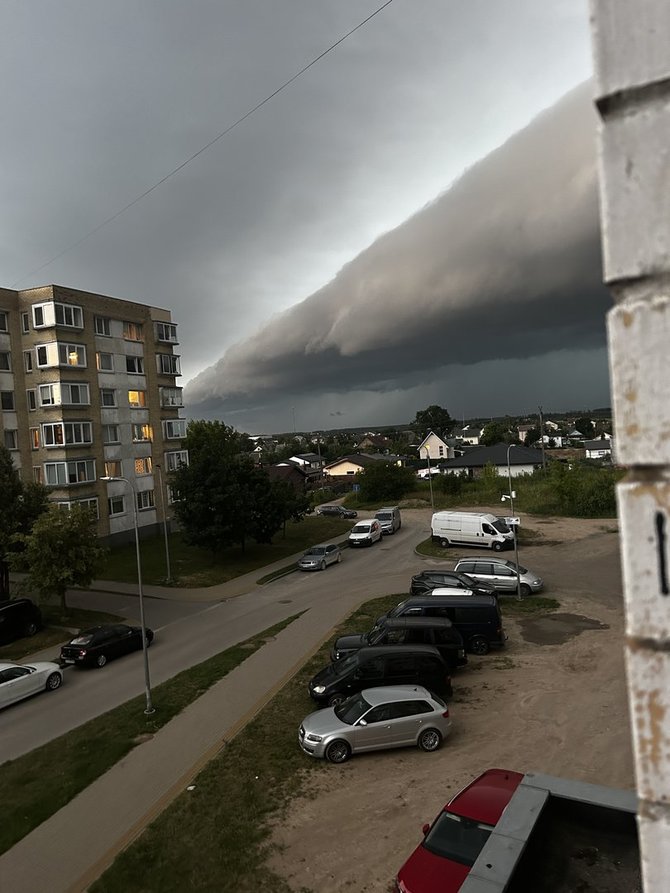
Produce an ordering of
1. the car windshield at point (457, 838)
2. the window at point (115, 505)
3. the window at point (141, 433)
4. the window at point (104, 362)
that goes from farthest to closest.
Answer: the window at point (141, 433)
the window at point (104, 362)
the window at point (115, 505)
the car windshield at point (457, 838)

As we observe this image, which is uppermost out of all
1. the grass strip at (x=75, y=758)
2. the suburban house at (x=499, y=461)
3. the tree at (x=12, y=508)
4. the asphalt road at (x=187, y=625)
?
the tree at (x=12, y=508)

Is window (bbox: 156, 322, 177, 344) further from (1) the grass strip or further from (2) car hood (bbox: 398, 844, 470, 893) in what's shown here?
(2) car hood (bbox: 398, 844, 470, 893)

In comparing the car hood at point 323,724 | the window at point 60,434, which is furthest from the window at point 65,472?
the car hood at point 323,724

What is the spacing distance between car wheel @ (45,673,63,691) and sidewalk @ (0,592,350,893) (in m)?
5.51

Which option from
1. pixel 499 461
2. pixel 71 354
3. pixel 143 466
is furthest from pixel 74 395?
pixel 499 461

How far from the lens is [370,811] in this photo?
10.6 metres

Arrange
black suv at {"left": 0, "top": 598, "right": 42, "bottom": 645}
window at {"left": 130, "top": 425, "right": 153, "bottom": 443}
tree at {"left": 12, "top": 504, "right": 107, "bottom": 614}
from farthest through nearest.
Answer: window at {"left": 130, "top": 425, "right": 153, "bottom": 443}
tree at {"left": 12, "top": 504, "right": 107, "bottom": 614}
black suv at {"left": 0, "top": 598, "right": 42, "bottom": 645}

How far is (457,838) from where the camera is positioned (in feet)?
27.7

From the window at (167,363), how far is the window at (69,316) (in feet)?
24.4

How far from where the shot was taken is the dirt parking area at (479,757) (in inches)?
372

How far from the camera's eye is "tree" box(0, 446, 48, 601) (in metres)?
26.3

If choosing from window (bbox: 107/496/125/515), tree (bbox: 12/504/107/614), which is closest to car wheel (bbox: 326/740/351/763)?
tree (bbox: 12/504/107/614)

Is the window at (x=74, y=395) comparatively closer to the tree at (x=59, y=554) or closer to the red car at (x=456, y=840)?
the tree at (x=59, y=554)

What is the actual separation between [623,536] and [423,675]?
14976mm
